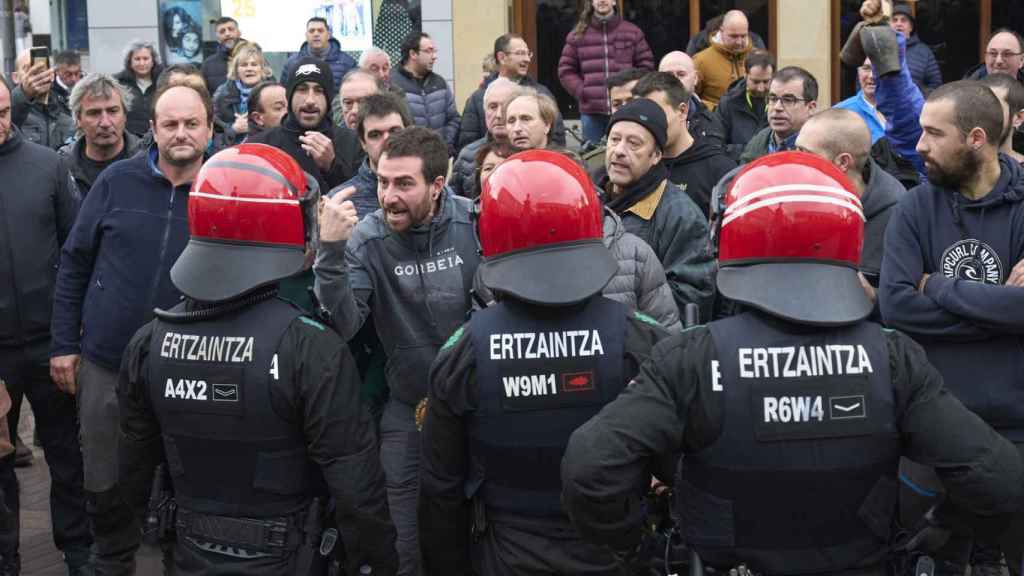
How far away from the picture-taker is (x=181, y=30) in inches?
579

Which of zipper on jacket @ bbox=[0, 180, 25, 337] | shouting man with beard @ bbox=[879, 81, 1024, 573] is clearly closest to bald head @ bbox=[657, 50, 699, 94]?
shouting man with beard @ bbox=[879, 81, 1024, 573]

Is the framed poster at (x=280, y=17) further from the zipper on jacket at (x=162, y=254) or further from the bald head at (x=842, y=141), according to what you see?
the bald head at (x=842, y=141)

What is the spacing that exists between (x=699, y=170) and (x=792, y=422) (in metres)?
3.42

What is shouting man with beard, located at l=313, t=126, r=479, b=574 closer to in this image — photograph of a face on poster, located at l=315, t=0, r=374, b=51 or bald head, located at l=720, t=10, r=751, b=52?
bald head, located at l=720, t=10, r=751, b=52

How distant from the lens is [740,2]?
45.5ft

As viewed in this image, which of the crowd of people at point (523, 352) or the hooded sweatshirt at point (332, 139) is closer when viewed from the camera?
the crowd of people at point (523, 352)

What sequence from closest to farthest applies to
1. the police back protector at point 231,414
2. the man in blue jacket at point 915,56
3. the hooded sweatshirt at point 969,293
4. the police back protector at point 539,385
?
the police back protector at point 539,385
the police back protector at point 231,414
the hooded sweatshirt at point 969,293
the man in blue jacket at point 915,56

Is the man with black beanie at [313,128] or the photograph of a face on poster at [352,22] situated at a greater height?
the photograph of a face on poster at [352,22]

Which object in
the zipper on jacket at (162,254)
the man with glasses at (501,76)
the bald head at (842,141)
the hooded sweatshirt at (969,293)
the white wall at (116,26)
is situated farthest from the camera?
the white wall at (116,26)

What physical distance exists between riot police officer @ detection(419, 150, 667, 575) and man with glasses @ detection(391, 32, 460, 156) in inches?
260

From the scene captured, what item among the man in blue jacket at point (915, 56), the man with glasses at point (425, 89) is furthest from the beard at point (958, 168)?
the man in blue jacket at point (915, 56)

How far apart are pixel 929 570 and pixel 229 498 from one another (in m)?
1.88

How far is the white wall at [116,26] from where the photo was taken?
14.6m

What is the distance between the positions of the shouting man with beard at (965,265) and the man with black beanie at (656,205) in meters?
0.79
